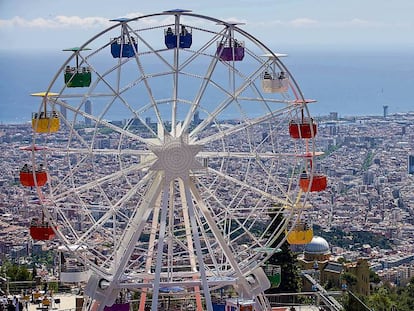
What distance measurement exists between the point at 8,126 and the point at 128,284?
47.5 m

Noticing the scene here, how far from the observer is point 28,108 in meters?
79.5

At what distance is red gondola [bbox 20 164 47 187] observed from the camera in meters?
16.0

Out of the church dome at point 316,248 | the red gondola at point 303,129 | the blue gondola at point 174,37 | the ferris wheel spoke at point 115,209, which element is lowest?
the church dome at point 316,248

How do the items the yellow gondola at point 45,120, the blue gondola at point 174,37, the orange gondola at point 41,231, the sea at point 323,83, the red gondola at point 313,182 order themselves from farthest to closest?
the sea at point 323,83
the blue gondola at point 174,37
the red gondola at point 313,182
the orange gondola at point 41,231
the yellow gondola at point 45,120

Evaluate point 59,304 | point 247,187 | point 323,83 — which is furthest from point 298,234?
point 323,83

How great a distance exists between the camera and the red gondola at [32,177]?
1605cm

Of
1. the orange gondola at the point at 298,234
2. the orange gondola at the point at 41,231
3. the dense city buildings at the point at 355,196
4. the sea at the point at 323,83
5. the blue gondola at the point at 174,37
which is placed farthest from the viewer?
the sea at the point at 323,83

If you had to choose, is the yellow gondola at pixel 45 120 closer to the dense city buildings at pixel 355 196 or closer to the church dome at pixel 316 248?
the dense city buildings at pixel 355 196

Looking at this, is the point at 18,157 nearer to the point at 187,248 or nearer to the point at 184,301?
the point at 184,301

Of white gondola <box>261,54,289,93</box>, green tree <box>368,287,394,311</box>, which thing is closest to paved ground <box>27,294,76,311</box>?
white gondola <box>261,54,289,93</box>

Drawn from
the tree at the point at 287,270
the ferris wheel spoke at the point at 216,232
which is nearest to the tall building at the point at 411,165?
the tree at the point at 287,270

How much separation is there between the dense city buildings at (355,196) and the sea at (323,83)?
5.21 metres

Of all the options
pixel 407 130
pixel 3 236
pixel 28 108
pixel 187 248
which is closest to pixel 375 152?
pixel 407 130

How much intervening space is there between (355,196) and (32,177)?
194 ft
